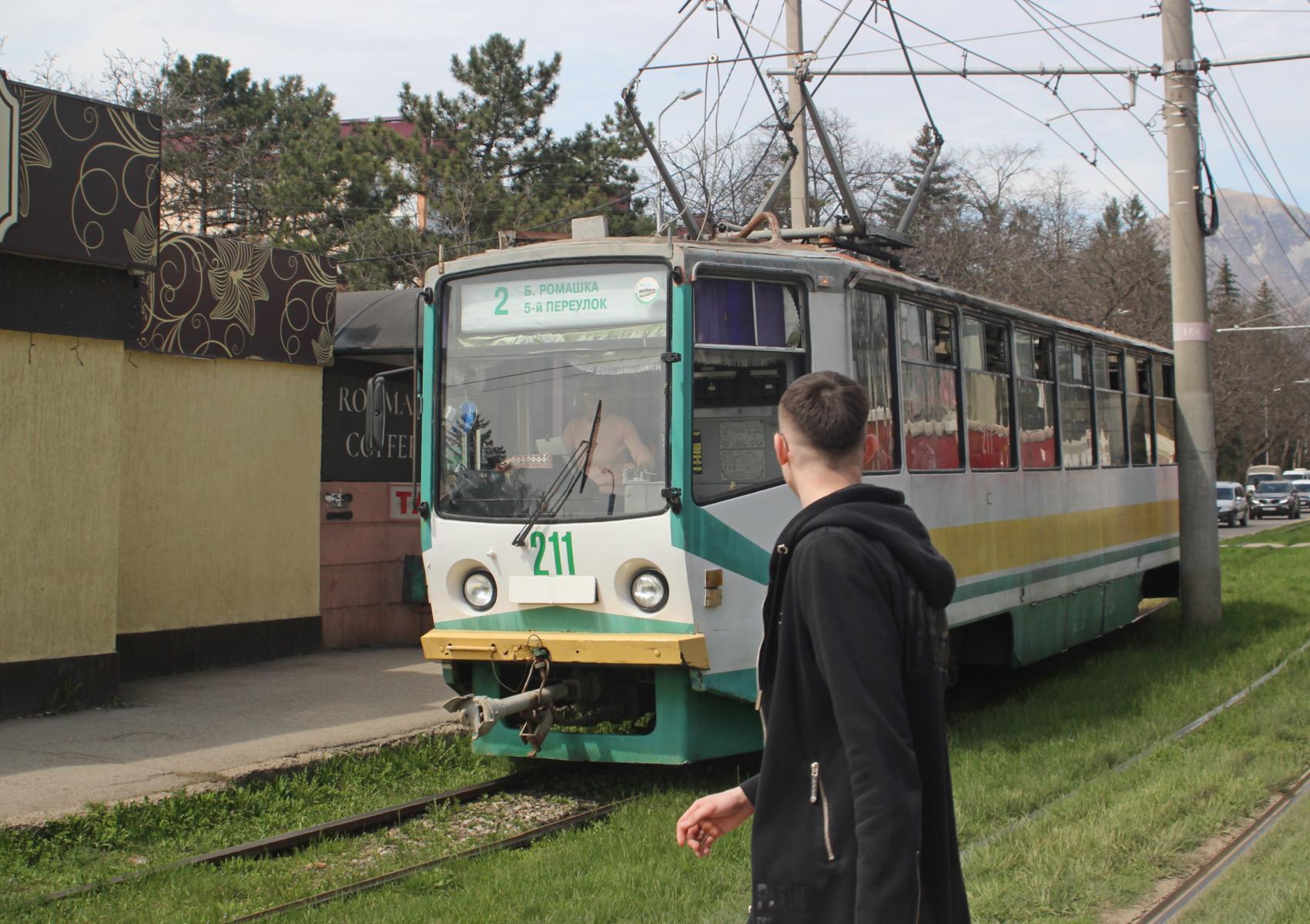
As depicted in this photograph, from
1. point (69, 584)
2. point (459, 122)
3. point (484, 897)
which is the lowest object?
point (484, 897)

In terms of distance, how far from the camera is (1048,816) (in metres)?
6.87

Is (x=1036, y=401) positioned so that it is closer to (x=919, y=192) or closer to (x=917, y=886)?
(x=919, y=192)

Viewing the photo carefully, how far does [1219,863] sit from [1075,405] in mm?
6902

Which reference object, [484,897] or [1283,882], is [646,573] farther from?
[1283,882]

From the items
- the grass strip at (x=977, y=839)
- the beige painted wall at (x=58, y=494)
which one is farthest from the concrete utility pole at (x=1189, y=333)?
the beige painted wall at (x=58, y=494)

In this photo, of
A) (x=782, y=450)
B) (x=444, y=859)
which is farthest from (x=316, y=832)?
(x=782, y=450)

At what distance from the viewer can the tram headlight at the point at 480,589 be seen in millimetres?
8016

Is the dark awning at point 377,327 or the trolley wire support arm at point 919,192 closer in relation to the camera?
the trolley wire support arm at point 919,192

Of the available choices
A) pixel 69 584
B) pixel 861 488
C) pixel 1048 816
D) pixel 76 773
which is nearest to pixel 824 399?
pixel 861 488

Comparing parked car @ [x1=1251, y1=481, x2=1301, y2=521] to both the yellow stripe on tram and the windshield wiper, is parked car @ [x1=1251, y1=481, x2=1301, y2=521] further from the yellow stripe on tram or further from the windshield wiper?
the windshield wiper

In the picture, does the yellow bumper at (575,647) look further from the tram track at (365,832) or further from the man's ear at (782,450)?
the man's ear at (782,450)

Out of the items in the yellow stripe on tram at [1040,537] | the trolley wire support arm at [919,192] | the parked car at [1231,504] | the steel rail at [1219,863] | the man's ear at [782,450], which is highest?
the trolley wire support arm at [919,192]

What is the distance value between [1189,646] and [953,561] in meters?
5.22

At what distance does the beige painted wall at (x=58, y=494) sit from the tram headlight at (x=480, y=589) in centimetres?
360
